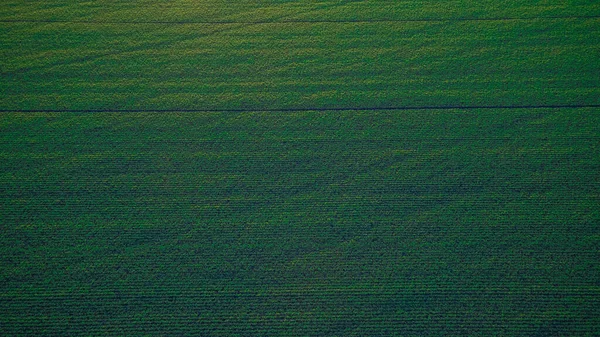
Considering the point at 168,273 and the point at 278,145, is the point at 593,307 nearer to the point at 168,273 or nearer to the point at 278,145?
the point at 278,145

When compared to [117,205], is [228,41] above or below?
above

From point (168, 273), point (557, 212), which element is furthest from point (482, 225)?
point (168, 273)

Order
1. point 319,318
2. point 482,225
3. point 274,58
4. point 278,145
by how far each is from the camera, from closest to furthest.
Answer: point 319,318
point 482,225
point 278,145
point 274,58

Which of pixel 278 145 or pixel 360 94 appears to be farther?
pixel 360 94

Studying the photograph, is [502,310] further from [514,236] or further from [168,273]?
[168,273]

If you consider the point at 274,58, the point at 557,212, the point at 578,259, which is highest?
the point at 274,58

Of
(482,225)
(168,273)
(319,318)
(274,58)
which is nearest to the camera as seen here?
(319,318)

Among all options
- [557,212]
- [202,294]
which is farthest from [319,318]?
[557,212]
